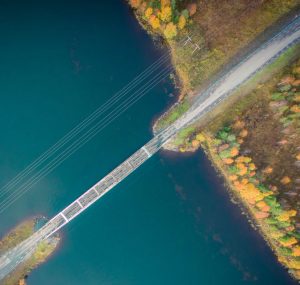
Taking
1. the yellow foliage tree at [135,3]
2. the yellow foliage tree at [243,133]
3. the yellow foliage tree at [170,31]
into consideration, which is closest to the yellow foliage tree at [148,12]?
the yellow foliage tree at [135,3]

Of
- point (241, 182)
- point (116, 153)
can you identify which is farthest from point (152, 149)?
point (241, 182)

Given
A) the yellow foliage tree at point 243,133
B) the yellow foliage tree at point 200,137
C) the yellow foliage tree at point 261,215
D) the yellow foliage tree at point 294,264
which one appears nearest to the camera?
the yellow foliage tree at point 294,264

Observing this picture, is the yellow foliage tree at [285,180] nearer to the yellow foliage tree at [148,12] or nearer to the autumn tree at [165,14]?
the autumn tree at [165,14]

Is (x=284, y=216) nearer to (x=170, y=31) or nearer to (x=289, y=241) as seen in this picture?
(x=289, y=241)

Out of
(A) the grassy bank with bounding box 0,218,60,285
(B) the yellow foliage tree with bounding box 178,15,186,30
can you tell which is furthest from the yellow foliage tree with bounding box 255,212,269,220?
(A) the grassy bank with bounding box 0,218,60,285

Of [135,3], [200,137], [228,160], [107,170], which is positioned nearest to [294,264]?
[228,160]

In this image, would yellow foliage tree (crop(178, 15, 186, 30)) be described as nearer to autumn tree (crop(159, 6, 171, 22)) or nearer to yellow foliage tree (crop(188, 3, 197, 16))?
autumn tree (crop(159, 6, 171, 22))
